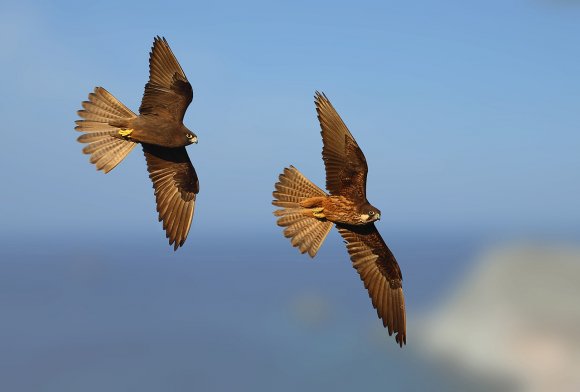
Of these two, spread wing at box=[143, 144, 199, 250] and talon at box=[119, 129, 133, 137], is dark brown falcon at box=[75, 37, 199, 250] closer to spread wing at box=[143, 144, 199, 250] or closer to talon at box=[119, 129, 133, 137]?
talon at box=[119, 129, 133, 137]

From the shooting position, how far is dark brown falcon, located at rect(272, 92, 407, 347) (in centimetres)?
1581

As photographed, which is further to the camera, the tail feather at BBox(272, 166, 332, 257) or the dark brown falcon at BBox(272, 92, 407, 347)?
the tail feather at BBox(272, 166, 332, 257)

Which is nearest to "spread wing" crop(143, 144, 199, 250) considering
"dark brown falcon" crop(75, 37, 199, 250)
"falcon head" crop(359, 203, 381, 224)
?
"dark brown falcon" crop(75, 37, 199, 250)

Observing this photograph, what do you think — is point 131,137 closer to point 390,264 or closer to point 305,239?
point 305,239

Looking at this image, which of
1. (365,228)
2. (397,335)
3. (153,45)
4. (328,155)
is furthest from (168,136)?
(397,335)

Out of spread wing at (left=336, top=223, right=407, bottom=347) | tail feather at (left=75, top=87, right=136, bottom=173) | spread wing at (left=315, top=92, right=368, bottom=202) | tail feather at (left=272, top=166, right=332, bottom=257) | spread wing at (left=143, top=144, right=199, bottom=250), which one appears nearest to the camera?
spread wing at (left=315, top=92, right=368, bottom=202)

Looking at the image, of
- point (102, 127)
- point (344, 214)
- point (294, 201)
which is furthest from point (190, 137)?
point (344, 214)

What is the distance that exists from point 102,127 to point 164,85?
153 centimetres

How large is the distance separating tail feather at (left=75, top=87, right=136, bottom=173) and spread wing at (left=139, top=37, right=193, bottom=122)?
49 centimetres

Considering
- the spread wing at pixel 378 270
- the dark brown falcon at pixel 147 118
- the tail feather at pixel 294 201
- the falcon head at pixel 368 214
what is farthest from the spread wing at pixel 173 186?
the falcon head at pixel 368 214

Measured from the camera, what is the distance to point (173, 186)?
17859mm

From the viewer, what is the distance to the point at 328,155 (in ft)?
52.1

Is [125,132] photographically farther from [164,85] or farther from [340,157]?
[340,157]

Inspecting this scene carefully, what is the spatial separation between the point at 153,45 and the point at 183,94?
115 cm
